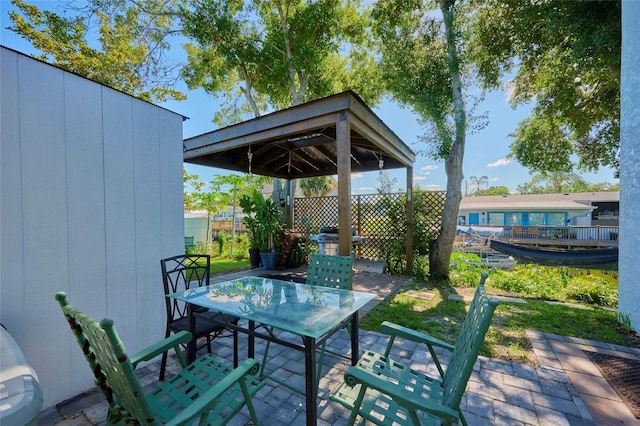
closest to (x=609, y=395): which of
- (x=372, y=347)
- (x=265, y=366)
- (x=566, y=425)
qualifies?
(x=566, y=425)

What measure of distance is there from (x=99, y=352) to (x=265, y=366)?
5.49 ft

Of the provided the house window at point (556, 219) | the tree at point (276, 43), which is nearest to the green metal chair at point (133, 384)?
the tree at point (276, 43)

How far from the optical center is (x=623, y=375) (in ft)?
7.14

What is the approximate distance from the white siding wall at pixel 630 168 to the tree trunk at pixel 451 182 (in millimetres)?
2402

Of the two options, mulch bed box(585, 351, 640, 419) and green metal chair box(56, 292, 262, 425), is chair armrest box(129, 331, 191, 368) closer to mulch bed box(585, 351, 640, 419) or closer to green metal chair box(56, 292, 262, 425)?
green metal chair box(56, 292, 262, 425)

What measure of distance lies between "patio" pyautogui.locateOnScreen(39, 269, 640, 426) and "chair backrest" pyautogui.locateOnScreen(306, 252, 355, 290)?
0.72 meters

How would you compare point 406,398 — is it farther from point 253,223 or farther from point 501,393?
point 253,223

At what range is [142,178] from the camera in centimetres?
246

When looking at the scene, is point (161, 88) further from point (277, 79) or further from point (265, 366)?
point (265, 366)

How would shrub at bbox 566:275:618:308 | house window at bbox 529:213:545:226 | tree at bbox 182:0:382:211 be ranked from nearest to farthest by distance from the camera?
shrub at bbox 566:275:618:308 < tree at bbox 182:0:382:211 < house window at bbox 529:213:545:226

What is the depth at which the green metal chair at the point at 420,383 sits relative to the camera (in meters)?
1.08

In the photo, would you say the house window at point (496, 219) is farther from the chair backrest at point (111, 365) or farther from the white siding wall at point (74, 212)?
the chair backrest at point (111, 365)

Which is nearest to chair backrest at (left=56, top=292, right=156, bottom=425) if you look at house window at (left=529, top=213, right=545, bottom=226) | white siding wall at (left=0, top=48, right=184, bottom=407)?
white siding wall at (left=0, top=48, right=184, bottom=407)

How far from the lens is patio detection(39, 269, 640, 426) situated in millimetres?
1739
